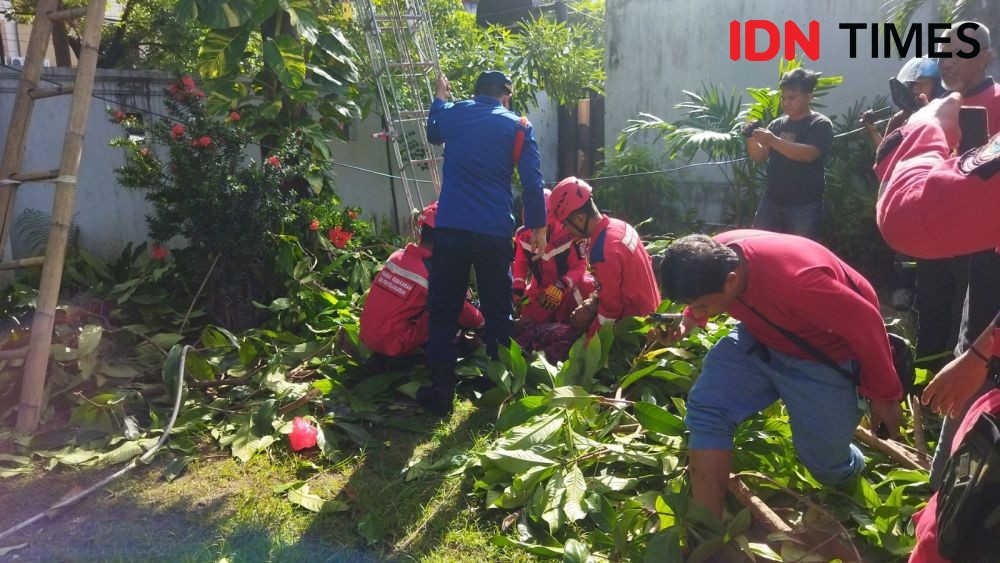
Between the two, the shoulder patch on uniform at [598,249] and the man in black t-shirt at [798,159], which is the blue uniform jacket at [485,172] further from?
the man in black t-shirt at [798,159]

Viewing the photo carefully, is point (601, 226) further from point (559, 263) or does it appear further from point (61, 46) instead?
point (61, 46)

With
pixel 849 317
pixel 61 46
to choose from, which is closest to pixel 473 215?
pixel 849 317

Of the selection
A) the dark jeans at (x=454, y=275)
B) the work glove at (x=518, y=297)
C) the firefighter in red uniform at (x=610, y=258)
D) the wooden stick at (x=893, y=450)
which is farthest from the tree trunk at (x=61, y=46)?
the wooden stick at (x=893, y=450)

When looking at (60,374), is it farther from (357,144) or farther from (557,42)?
(557,42)

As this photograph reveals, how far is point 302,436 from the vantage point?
4.18m

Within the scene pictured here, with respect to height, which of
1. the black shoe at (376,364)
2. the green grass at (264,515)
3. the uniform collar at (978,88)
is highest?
the uniform collar at (978,88)

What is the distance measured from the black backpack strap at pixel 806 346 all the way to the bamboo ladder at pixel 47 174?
362 centimetres

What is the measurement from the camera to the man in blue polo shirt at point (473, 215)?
462 cm

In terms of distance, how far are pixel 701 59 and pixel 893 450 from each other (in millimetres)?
7709

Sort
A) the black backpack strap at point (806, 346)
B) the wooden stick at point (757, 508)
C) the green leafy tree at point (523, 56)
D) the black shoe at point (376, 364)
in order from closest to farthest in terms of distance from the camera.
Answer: the black backpack strap at point (806, 346), the wooden stick at point (757, 508), the black shoe at point (376, 364), the green leafy tree at point (523, 56)

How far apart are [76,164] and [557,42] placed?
7.89m

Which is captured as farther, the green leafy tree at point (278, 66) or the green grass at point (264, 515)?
the green leafy tree at point (278, 66)

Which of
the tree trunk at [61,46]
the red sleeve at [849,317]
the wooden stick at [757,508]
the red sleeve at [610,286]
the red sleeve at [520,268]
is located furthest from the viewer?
the tree trunk at [61,46]

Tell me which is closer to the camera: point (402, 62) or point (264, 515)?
point (264, 515)
